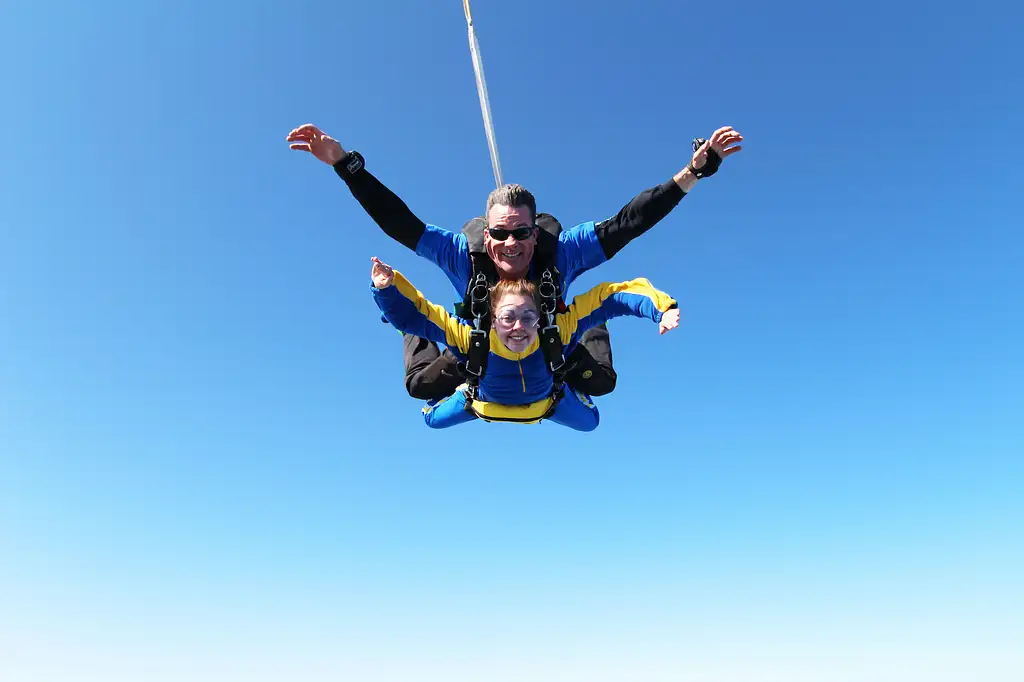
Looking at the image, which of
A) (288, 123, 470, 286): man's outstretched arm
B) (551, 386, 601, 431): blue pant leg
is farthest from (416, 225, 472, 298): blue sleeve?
(551, 386, 601, 431): blue pant leg

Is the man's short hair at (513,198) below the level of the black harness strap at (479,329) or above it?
above

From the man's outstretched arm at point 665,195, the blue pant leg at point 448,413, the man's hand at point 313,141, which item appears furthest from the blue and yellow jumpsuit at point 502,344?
the man's hand at point 313,141

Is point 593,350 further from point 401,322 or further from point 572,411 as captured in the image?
point 401,322

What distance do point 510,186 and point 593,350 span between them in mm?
2127

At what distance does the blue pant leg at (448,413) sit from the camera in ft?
20.4

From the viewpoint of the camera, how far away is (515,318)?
16.6ft

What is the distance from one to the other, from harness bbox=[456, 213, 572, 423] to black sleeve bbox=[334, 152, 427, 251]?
440mm

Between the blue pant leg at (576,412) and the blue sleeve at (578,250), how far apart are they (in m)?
1.24

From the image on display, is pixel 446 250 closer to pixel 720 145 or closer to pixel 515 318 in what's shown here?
pixel 515 318

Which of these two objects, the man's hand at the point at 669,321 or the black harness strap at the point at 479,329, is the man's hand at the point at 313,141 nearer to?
the black harness strap at the point at 479,329

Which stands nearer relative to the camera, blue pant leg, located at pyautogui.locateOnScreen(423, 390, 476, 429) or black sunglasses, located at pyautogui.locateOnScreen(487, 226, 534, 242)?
black sunglasses, located at pyautogui.locateOnScreen(487, 226, 534, 242)

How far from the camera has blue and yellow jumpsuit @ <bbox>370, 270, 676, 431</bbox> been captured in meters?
5.14

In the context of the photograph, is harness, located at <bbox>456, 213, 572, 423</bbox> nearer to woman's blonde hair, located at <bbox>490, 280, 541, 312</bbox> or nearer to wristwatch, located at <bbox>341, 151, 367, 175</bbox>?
woman's blonde hair, located at <bbox>490, 280, 541, 312</bbox>

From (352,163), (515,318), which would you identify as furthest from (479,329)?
(352,163)
